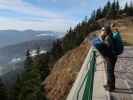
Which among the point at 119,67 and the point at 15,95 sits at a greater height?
the point at 119,67

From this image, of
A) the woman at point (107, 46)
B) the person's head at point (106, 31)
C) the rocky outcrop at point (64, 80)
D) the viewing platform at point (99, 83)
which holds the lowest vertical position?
the rocky outcrop at point (64, 80)

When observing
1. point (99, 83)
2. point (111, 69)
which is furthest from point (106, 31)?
point (99, 83)

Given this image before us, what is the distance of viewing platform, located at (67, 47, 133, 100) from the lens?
9.03 m

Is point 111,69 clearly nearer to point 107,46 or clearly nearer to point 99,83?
point 107,46

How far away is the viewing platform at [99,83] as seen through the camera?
29.6 ft

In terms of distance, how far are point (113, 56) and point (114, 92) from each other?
1.12 meters

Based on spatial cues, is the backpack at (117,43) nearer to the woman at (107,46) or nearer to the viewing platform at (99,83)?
the woman at (107,46)

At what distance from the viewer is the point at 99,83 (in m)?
12.6

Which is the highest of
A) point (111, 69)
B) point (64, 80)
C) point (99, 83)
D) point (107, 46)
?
point (107, 46)

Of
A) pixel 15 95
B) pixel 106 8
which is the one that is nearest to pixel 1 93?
pixel 15 95

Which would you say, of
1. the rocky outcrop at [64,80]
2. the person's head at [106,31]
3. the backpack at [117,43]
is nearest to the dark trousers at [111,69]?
the backpack at [117,43]

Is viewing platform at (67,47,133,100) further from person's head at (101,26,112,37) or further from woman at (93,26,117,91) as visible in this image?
person's head at (101,26,112,37)

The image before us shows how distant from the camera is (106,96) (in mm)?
10773

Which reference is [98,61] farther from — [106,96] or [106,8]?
[106,8]
